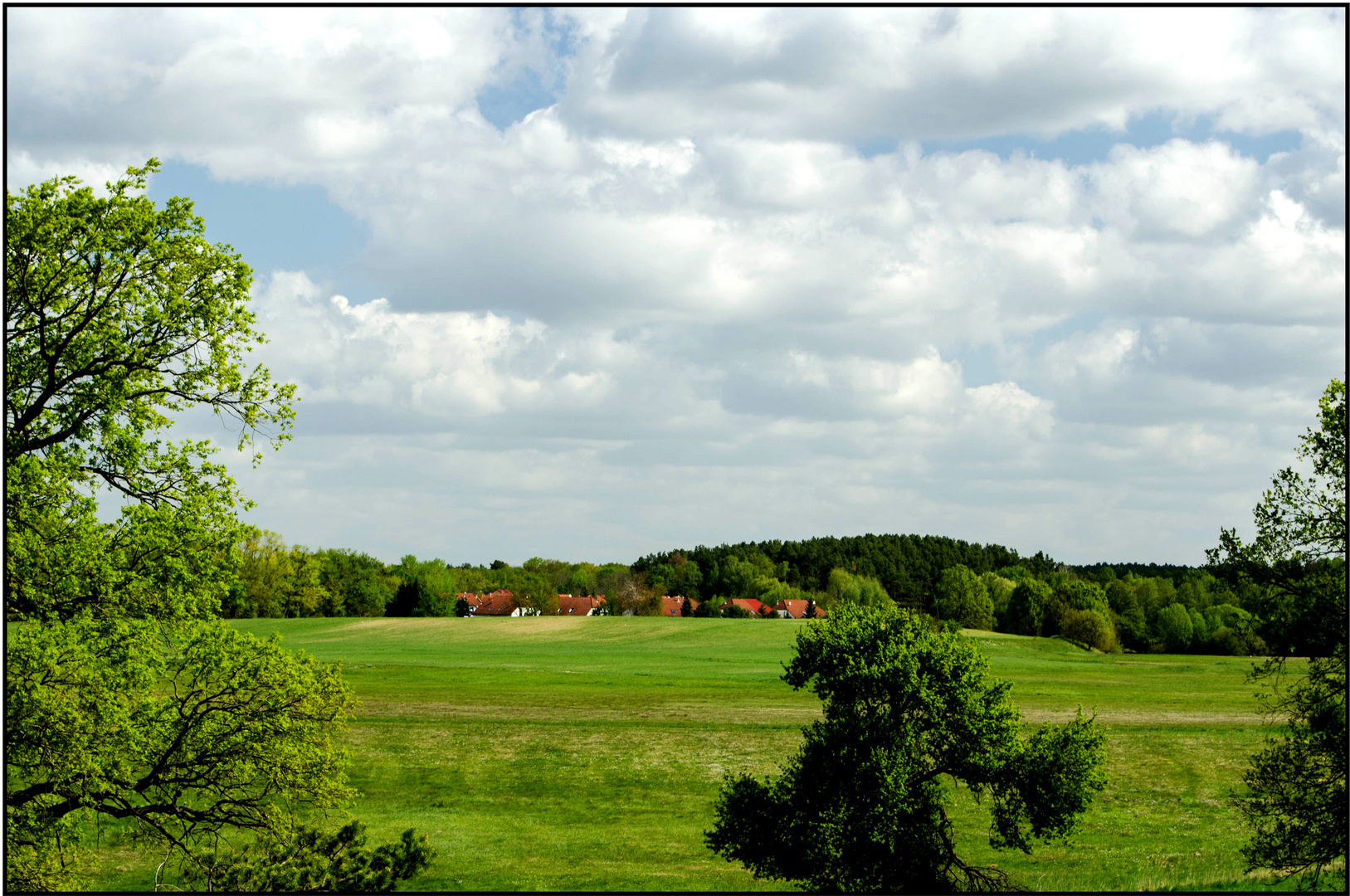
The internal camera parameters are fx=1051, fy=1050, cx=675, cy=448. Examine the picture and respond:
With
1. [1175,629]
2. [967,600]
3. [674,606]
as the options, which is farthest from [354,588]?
[1175,629]

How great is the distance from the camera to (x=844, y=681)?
71.8 feet

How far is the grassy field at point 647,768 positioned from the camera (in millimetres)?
28297

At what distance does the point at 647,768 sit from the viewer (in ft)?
139

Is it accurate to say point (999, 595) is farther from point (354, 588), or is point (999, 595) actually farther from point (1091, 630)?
point (354, 588)

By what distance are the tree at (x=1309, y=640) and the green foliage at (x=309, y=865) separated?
16701mm

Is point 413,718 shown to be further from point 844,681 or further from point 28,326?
point 28,326

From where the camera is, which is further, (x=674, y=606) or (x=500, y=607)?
(x=500, y=607)

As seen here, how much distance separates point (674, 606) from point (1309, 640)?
560 feet

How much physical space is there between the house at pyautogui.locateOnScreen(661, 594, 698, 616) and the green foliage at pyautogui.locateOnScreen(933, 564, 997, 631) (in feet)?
137

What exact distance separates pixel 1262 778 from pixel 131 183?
78.2 ft

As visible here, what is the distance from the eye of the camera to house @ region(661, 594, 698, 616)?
183 metres

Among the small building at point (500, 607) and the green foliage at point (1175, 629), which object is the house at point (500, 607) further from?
the green foliage at point (1175, 629)

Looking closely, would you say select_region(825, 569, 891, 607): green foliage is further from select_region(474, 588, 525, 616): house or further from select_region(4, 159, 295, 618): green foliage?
select_region(4, 159, 295, 618): green foliage

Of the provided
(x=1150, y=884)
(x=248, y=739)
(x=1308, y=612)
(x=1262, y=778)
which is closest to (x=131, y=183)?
(x=248, y=739)
